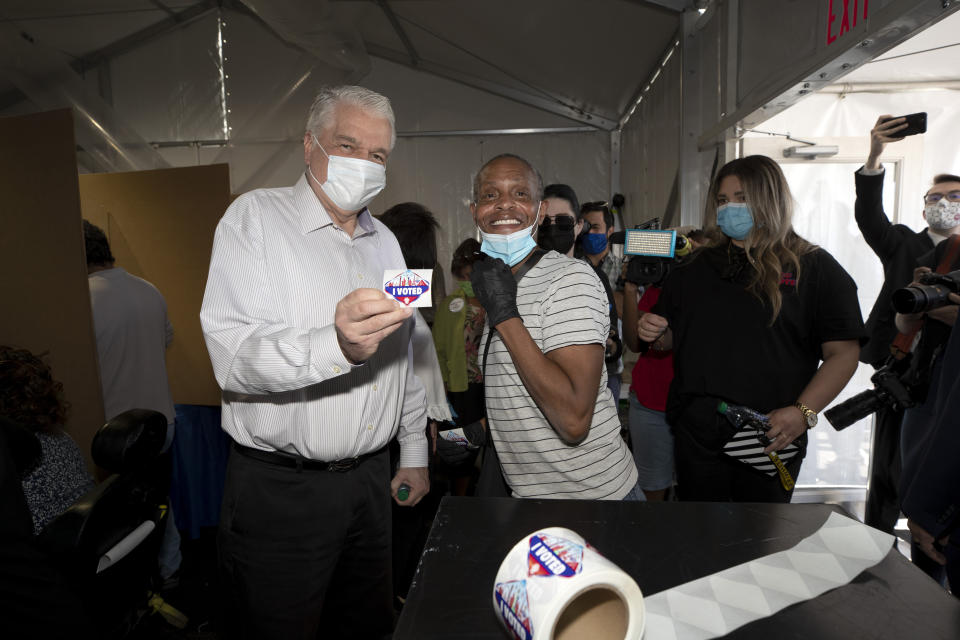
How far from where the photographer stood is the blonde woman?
5.86ft

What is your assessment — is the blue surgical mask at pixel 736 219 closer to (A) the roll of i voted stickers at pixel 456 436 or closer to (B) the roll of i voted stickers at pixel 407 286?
(A) the roll of i voted stickers at pixel 456 436

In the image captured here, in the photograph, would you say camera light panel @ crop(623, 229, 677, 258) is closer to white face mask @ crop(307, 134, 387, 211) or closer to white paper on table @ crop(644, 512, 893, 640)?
white face mask @ crop(307, 134, 387, 211)

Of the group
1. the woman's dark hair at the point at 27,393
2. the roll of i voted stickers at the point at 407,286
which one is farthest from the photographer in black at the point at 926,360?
the woman's dark hair at the point at 27,393

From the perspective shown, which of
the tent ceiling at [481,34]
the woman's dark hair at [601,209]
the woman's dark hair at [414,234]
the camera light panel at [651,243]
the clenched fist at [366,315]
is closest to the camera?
the clenched fist at [366,315]

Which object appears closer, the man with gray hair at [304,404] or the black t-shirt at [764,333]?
the man with gray hair at [304,404]

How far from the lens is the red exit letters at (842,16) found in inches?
81.5

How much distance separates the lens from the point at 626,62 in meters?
5.30

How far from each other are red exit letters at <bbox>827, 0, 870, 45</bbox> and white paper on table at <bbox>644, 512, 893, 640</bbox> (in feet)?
6.69

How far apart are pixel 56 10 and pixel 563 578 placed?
6892 mm

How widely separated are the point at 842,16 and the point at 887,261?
1432mm

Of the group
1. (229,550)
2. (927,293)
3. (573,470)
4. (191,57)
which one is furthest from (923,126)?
(191,57)

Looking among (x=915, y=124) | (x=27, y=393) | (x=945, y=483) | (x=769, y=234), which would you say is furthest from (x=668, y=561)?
(x=915, y=124)

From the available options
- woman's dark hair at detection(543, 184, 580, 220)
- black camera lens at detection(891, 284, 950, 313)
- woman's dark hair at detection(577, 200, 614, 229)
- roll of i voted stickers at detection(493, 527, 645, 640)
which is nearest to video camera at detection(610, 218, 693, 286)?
woman's dark hair at detection(543, 184, 580, 220)

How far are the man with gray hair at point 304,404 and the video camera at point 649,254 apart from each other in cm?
103
